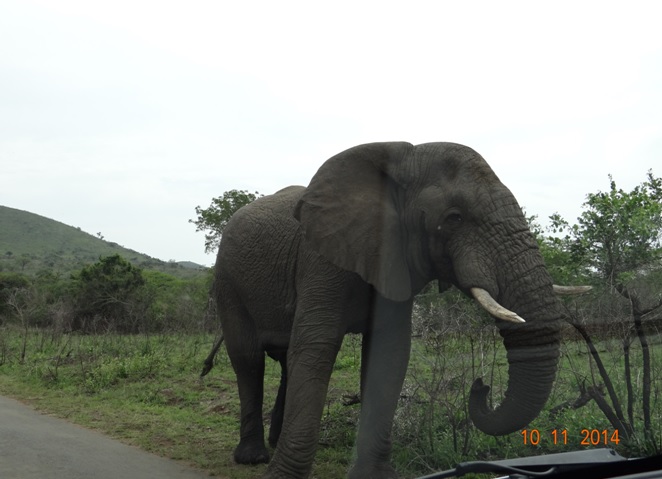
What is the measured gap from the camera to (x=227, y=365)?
1175cm

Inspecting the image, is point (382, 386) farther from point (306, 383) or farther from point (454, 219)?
point (454, 219)

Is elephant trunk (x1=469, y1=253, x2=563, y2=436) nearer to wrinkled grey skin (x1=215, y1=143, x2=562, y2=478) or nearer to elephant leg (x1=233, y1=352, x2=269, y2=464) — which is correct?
wrinkled grey skin (x1=215, y1=143, x2=562, y2=478)

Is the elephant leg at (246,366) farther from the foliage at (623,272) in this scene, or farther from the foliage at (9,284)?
the foliage at (9,284)

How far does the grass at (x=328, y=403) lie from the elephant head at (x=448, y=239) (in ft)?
3.02

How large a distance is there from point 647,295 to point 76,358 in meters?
10.8

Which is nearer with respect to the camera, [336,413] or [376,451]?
[376,451]

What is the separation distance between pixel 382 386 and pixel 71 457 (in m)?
2.80

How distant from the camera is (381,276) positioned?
16.6 feet

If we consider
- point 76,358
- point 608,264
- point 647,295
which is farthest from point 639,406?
point 76,358

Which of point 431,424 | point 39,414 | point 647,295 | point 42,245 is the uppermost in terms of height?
point 42,245

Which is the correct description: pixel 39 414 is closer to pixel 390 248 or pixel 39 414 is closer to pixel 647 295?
pixel 390 248

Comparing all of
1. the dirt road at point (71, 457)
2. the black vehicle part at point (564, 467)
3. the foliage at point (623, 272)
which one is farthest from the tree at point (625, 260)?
the dirt road at point (71, 457)

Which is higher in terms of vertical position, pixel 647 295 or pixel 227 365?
pixel 647 295

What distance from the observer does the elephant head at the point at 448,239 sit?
4.36 meters
